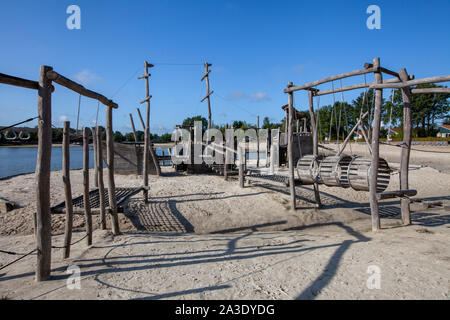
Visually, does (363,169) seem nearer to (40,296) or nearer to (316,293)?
(316,293)

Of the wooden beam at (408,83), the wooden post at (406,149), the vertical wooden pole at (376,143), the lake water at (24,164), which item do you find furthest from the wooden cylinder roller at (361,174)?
the lake water at (24,164)

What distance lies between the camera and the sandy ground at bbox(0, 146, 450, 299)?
310cm

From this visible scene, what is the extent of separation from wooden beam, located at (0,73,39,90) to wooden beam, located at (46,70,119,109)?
20 cm

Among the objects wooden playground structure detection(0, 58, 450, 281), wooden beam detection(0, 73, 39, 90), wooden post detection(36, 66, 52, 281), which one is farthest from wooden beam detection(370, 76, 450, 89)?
wooden beam detection(0, 73, 39, 90)

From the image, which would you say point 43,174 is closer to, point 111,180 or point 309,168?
point 111,180

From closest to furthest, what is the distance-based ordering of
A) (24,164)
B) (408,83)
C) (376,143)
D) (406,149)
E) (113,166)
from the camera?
(408,83), (376,143), (113,166), (406,149), (24,164)

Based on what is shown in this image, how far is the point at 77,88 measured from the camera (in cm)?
421

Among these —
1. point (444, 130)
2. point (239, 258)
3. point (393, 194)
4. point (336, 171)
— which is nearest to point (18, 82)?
point (239, 258)

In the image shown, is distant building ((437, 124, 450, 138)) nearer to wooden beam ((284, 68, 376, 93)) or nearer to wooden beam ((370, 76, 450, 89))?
wooden beam ((284, 68, 376, 93))

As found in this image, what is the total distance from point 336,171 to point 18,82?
19.4ft

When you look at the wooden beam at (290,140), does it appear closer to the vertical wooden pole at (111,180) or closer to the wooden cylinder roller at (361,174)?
the wooden cylinder roller at (361,174)

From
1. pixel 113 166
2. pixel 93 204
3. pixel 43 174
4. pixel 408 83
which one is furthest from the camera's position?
pixel 93 204

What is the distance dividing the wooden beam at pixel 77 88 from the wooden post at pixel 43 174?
0.30 ft

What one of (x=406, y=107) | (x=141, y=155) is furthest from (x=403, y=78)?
(x=141, y=155)
